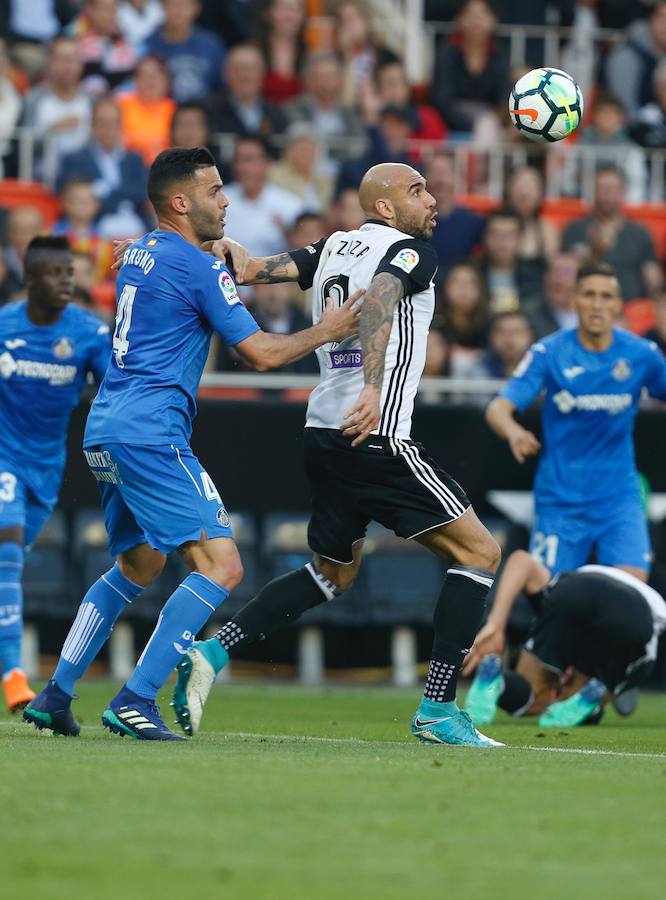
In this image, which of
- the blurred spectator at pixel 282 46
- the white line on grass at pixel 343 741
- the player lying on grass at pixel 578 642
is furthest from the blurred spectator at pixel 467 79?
the white line on grass at pixel 343 741

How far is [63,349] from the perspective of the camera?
1007 centimetres

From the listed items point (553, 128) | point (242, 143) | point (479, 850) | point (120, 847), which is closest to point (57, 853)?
point (120, 847)

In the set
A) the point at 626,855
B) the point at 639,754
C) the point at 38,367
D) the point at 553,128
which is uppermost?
the point at 553,128

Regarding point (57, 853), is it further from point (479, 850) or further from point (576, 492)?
point (576, 492)

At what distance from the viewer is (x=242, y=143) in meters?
16.0

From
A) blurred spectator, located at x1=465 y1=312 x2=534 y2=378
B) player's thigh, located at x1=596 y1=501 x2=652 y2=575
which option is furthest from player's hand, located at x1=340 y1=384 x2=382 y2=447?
blurred spectator, located at x1=465 y1=312 x2=534 y2=378

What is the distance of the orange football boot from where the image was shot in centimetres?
955

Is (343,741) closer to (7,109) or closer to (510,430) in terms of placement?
(510,430)

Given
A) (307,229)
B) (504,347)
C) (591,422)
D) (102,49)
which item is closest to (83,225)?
(307,229)

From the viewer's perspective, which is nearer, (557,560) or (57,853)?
(57,853)

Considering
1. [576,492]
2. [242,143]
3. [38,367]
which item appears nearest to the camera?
[38,367]

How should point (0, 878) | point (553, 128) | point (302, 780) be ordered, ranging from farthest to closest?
point (553, 128) < point (302, 780) < point (0, 878)

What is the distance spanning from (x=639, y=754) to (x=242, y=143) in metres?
9.48

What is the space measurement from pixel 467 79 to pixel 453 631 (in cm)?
1201
